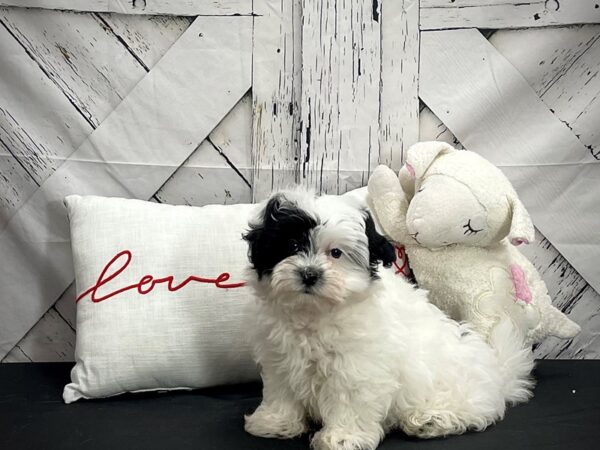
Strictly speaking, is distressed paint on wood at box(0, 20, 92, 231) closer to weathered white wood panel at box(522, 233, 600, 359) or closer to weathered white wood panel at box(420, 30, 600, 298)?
weathered white wood panel at box(420, 30, 600, 298)

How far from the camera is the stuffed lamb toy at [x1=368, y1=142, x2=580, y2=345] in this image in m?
2.03

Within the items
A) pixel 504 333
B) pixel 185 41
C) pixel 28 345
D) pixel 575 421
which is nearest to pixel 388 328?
pixel 504 333

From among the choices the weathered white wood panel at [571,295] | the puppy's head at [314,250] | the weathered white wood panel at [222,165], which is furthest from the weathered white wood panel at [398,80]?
the puppy's head at [314,250]

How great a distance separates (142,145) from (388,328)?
1.12 metres

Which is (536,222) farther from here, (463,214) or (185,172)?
(185,172)

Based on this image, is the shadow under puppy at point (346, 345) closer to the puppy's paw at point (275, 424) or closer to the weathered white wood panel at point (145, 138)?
the puppy's paw at point (275, 424)

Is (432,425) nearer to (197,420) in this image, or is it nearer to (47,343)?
(197,420)

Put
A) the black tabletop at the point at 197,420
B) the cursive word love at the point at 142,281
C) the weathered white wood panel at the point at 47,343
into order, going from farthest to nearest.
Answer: the weathered white wood panel at the point at 47,343 < the cursive word love at the point at 142,281 < the black tabletop at the point at 197,420

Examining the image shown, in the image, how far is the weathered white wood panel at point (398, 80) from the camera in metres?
2.35

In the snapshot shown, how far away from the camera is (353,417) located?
5.42 ft

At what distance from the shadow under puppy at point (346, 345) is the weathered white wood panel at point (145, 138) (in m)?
0.83

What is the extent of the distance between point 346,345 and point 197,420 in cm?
47

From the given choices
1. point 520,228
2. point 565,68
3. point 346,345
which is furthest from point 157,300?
point 565,68

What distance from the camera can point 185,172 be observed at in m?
2.40
